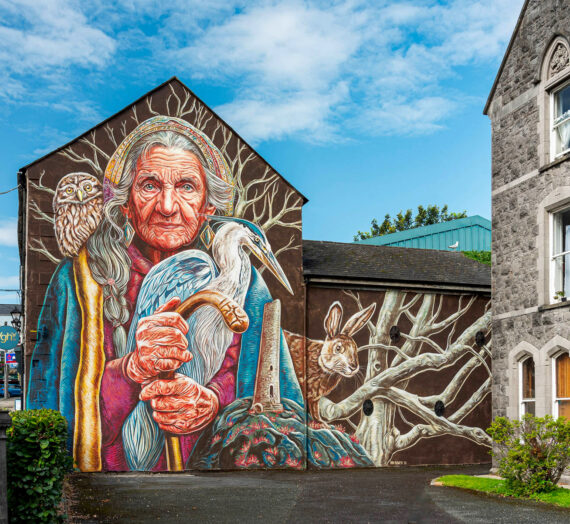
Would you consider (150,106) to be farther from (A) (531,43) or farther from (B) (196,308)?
(A) (531,43)

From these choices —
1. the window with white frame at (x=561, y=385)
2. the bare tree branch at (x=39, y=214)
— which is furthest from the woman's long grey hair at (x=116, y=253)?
the window with white frame at (x=561, y=385)

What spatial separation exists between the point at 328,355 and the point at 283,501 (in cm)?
790

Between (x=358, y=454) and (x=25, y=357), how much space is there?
9180 millimetres

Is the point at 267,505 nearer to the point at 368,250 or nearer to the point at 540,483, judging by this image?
the point at 540,483

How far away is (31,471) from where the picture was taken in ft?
29.7

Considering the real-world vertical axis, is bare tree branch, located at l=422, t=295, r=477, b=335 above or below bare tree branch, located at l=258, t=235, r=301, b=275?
below

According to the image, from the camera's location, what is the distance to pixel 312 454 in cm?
2055

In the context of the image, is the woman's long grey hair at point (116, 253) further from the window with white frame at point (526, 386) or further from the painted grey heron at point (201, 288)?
the window with white frame at point (526, 386)

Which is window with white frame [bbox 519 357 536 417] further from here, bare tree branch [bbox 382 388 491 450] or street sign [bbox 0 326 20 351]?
street sign [bbox 0 326 20 351]

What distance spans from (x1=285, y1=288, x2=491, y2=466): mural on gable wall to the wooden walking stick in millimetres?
1462

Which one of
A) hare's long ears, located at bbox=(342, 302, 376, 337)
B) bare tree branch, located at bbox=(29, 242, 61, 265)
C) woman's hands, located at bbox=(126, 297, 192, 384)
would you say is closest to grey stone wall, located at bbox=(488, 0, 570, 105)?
hare's long ears, located at bbox=(342, 302, 376, 337)

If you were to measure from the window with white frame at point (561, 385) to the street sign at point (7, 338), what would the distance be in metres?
13.1

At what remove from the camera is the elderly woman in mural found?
18.7 meters

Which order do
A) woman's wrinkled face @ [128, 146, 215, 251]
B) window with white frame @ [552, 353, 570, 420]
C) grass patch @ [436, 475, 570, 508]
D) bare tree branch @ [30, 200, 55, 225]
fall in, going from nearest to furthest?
grass patch @ [436, 475, 570, 508] → window with white frame @ [552, 353, 570, 420] → bare tree branch @ [30, 200, 55, 225] → woman's wrinkled face @ [128, 146, 215, 251]
